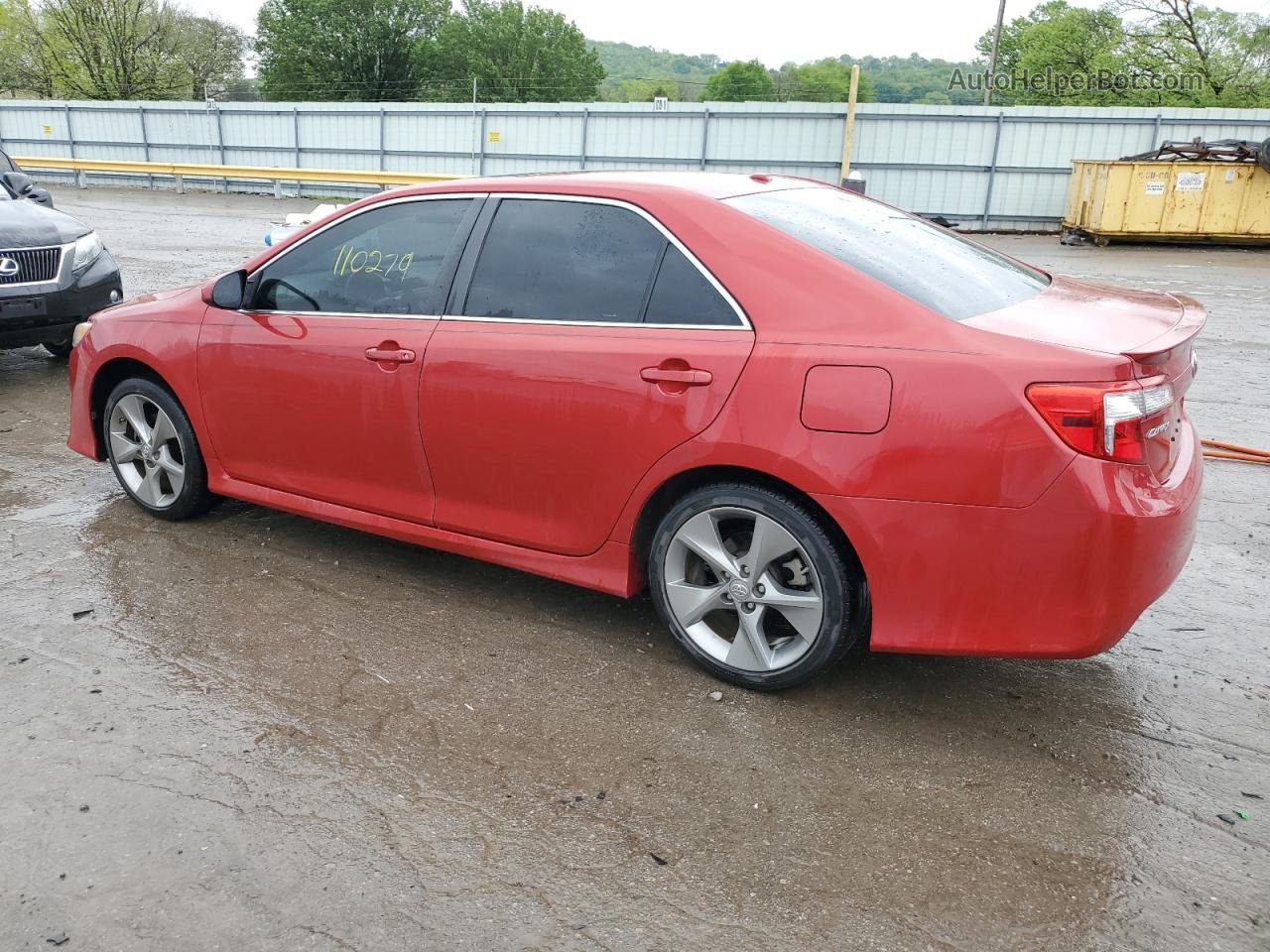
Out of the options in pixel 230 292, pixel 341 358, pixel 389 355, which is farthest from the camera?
pixel 230 292

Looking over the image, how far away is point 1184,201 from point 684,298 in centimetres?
1945

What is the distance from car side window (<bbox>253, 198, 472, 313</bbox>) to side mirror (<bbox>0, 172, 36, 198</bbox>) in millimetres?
5878

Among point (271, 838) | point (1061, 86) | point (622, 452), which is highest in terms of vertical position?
point (1061, 86)

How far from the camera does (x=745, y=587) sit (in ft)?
10.9

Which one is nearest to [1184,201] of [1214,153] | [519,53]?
[1214,153]

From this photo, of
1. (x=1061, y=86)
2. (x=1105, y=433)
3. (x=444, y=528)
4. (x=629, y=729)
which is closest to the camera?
(x=1105, y=433)

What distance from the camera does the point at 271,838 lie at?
8.88 ft

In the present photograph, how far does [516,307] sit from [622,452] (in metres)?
0.70

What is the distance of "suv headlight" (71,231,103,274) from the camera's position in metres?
7.71

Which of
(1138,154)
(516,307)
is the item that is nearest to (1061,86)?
(1138,154)

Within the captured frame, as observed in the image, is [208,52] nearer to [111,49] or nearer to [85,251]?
[111,49]

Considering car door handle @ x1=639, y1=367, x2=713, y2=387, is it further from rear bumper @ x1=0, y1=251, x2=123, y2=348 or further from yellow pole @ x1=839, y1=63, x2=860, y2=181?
yellow pole @ x1=839, y1=63, x2=860, y2=181

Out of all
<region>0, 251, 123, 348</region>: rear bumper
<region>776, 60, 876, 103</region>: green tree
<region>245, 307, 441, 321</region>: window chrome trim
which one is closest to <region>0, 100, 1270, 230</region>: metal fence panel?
<region>0, 251, 123, 348</region>: rear bumper

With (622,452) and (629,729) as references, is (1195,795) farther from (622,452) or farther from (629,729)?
(622,452)
